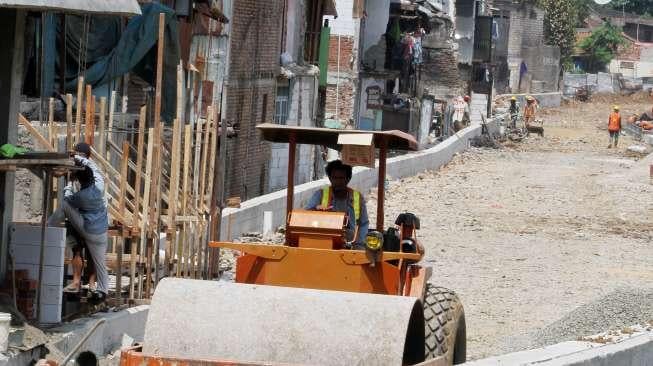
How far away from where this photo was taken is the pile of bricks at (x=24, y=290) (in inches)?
501

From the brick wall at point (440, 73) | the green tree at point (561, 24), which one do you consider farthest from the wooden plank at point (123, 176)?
the green tree at point (561, 24)

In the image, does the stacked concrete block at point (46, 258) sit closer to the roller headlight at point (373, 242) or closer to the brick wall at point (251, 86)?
the roller headlight at point (373, 242)

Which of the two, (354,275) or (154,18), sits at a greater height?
(154,18)

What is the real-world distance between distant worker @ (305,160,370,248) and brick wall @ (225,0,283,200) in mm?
16173

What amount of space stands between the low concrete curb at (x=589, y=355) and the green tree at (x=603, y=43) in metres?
87.6

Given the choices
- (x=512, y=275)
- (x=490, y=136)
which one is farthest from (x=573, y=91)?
(x=512, y=275)

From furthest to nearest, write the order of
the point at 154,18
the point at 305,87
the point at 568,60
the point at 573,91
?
the point at 568,60
the point at 573,91
the point at 305,87
the point at 154,18

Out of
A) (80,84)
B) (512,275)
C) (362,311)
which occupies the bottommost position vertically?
(512,275)

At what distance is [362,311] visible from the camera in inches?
351

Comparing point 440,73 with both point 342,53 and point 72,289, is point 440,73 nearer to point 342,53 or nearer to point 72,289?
point 342,53

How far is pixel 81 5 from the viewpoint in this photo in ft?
38.4

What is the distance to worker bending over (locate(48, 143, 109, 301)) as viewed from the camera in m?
13.6

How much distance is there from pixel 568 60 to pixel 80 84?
83273 millimetres

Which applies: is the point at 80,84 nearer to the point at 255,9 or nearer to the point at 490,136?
the point at 255,9
